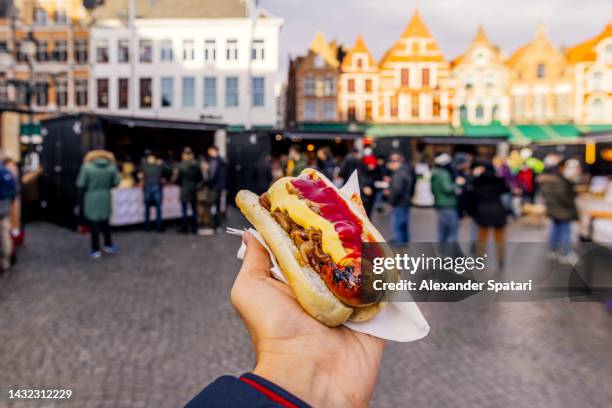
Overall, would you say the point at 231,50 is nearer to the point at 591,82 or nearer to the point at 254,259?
the point at 254,259

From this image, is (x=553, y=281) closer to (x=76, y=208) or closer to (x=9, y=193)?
(x=9, y=193)

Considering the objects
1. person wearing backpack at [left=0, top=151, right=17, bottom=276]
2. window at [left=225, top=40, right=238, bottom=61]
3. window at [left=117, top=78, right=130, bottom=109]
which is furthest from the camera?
window at [left=117, top=78, right=130, bottom=109]

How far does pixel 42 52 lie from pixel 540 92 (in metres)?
26.0

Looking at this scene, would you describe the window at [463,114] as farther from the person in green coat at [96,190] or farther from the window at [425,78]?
the person in green coat at [96,190]

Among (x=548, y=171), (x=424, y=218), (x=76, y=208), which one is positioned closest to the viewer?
(x=548, y=171)

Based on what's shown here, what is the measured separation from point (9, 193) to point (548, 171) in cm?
671

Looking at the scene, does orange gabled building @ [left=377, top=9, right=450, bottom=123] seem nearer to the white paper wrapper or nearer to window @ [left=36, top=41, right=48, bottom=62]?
the white paper wrapper

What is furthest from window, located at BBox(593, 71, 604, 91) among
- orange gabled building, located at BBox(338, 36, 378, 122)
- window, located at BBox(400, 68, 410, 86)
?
window, located at BBox(400, 68, 410, 86)

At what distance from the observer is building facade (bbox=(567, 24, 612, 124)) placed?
6423 millimetres

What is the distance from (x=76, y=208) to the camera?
10336 millimetres

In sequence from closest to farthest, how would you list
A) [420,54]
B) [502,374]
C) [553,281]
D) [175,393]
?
[553,281], [175,393], [502,374], [420,54]

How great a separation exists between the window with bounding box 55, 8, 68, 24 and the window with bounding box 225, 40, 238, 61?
79.1 feet

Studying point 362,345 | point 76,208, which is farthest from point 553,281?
point 76,208

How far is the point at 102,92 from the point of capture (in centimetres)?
2708
